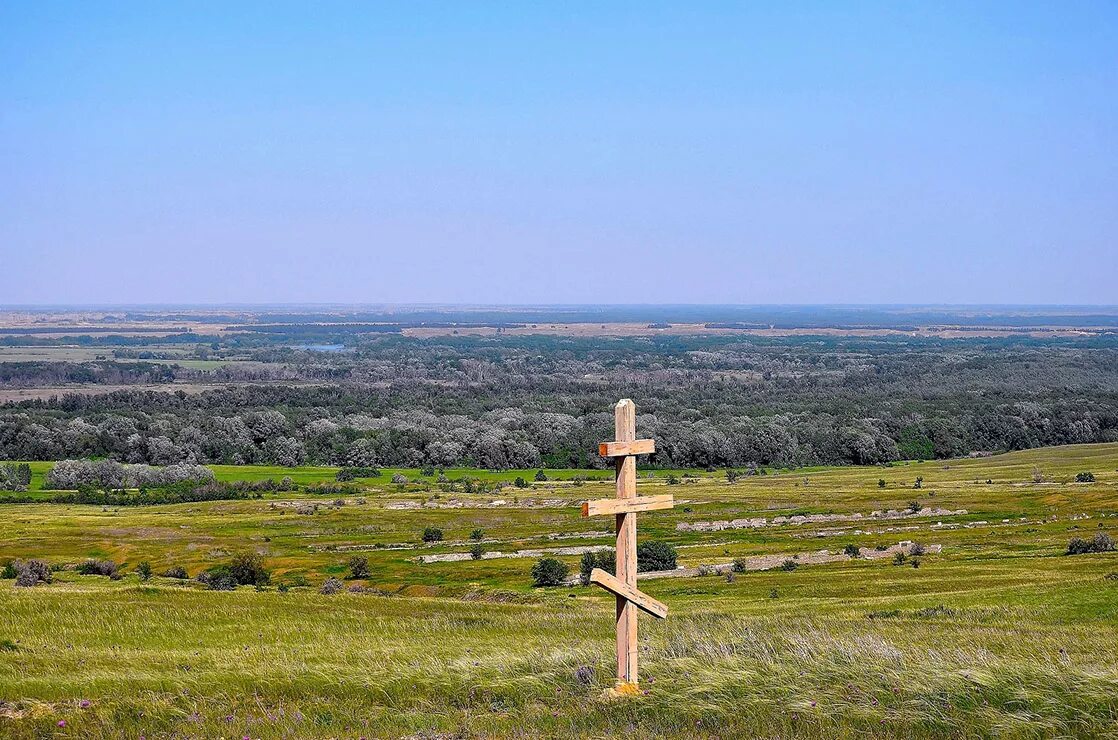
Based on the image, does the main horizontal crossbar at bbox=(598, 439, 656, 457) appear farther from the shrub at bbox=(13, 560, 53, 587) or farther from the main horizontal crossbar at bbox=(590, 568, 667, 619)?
the shrub at bbox=(13, 560, 53, 587)

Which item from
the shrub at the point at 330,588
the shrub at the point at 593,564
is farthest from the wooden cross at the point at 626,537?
the shrub at the point at 593,564

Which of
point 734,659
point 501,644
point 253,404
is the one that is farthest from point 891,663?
point 253,404

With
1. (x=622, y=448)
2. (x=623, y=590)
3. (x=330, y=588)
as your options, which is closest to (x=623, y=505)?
(x=622, y=448)

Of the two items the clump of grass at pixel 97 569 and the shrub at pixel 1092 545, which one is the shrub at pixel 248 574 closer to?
the clump of grass at pixel 97 569

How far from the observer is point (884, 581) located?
4309 centimetres

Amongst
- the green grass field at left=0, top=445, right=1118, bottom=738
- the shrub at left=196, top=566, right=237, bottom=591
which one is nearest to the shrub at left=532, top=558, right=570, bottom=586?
the green grass field at left=0, top=445, right=1118, bottom=738

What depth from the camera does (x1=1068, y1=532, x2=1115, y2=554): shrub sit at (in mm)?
49844

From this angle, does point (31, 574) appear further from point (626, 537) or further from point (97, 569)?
point (626, 537)

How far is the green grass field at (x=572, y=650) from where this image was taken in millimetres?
13148

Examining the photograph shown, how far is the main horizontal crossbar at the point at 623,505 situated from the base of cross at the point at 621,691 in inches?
92.6

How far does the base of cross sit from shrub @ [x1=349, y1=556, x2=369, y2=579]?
44.8 metres

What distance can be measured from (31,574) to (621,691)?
115ft

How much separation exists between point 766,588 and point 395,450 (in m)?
101

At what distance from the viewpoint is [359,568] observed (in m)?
57.8
